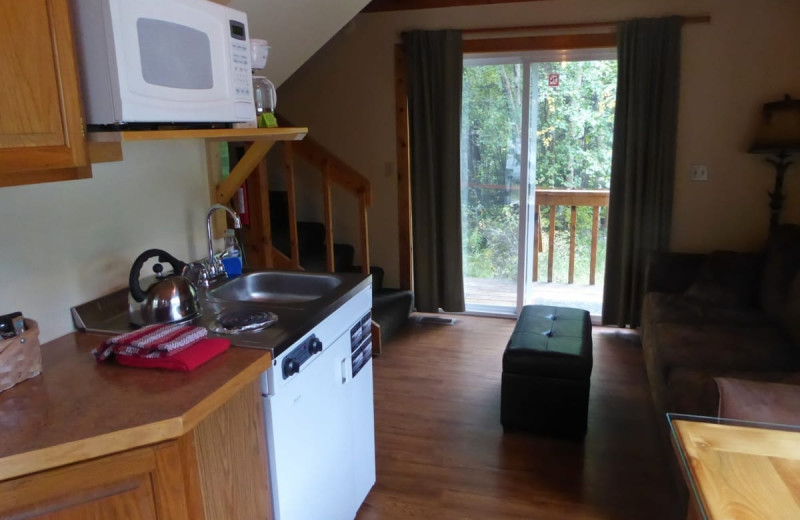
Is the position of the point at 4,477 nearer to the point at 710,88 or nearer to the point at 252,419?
the point at 252,419

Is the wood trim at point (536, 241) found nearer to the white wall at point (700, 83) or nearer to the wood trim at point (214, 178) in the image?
the white wall at point (700, 83)

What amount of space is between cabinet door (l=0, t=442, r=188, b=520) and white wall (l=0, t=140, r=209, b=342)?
63 centimetres

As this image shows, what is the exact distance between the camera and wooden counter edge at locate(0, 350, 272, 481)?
109 cm

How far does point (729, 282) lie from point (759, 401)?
2.02 meters

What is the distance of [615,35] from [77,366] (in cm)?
368

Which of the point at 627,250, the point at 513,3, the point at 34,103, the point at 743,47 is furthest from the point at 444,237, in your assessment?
the point at 34,103

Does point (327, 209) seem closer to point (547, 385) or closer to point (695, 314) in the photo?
point (547, 385)

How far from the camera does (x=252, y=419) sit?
1518 mm

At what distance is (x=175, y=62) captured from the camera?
155 cm

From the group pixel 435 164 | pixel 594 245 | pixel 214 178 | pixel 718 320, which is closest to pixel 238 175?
pixel 214 178

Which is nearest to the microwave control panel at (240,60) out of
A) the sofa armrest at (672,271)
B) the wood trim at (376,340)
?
the wood trim at (376,340)

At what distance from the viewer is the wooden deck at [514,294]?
180 inches

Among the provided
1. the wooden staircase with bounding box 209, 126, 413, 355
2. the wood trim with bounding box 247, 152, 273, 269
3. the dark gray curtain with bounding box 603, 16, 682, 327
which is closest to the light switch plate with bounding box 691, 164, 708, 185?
the dark gray curtain with bounding box 603, 16, 682, 327

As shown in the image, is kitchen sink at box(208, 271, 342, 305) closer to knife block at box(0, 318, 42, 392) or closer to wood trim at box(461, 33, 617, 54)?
knife block at box(0, 318, 42, 392)
